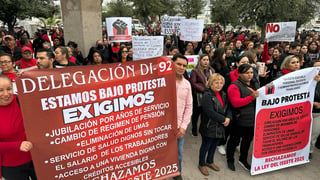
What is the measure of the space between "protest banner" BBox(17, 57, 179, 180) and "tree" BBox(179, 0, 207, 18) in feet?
123

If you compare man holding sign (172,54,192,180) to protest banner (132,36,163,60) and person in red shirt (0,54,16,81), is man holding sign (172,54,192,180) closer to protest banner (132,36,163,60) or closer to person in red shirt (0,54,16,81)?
person in red shirt (0,54,16,81)

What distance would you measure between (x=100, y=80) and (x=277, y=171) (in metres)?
3.10

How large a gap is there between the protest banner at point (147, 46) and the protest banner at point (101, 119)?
2.91m

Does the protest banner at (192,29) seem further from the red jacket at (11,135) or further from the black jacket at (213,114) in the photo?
the red jacket at (11,135)

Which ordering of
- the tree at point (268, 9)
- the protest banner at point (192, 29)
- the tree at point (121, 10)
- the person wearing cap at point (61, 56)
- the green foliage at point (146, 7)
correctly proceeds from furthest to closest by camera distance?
the tree at point (121, 10)
the green foliage at point (146, 7)
the tree at point (268, 9)
the protest banner at point (192, 29)
the person wearing cap at point (61, 56)

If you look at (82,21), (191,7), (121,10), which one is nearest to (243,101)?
(82,21)

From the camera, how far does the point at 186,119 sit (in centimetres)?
296

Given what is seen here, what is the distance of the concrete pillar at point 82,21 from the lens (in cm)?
603

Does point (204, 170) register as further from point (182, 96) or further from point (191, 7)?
point (191, 7)

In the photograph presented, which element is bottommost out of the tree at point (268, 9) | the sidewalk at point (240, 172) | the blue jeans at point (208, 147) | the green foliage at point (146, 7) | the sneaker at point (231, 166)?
the sidewalk at point (240, 172)

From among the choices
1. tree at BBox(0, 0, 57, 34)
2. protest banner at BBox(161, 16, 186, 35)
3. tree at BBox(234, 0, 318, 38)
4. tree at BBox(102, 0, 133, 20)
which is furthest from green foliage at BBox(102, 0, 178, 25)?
protest banner at BBox(161, 16, 186, 35)

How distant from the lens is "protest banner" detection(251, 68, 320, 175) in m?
3.17

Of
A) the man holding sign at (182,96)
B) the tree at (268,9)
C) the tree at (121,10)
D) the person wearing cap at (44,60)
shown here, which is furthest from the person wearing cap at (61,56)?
the tree at (121,10)

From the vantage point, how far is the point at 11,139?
212 cm
